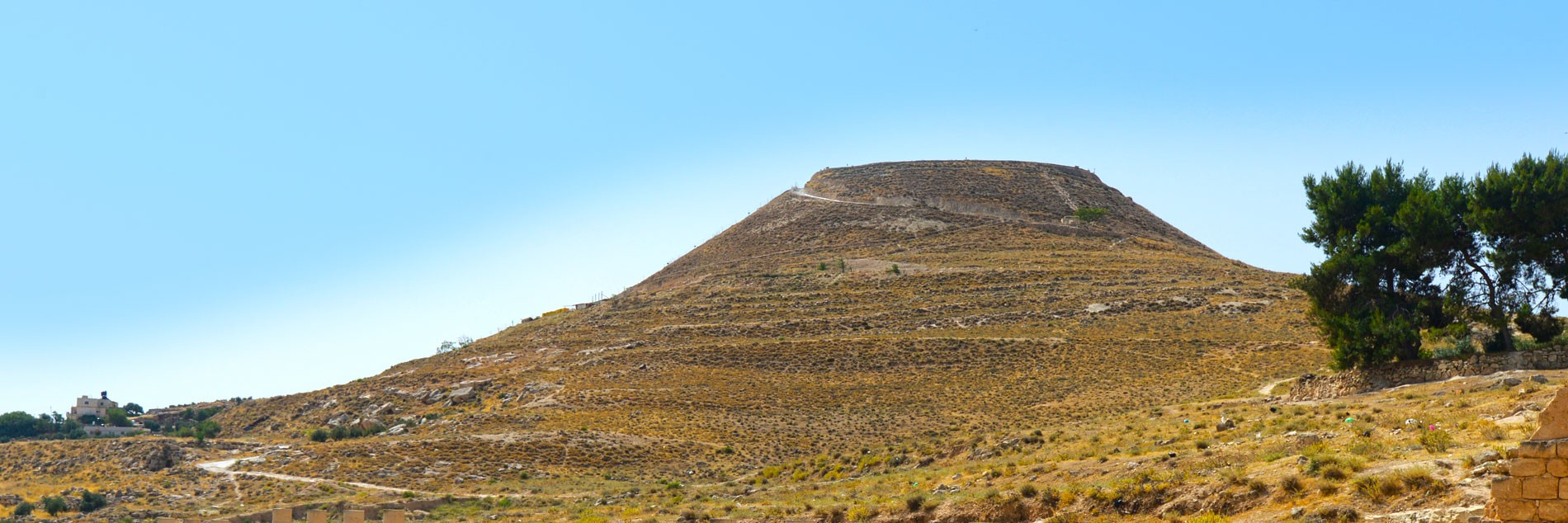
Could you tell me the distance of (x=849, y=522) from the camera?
70.9ft

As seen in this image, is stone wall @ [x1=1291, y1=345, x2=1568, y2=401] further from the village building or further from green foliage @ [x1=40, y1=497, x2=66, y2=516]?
the village building

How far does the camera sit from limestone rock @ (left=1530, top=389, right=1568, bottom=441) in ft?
38.3

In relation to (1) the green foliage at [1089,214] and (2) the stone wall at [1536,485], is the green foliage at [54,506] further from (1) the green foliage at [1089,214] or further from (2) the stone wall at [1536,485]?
(1) the green foliage at [1089,214]

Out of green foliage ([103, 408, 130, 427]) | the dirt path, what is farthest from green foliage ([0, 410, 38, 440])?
the dirt path

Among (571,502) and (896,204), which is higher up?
(896,204)

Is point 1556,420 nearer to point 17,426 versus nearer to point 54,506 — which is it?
point 54,506

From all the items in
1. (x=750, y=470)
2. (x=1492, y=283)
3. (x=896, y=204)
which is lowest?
(x=750, y=470)

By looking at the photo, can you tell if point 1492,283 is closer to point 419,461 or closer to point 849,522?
point 849,522

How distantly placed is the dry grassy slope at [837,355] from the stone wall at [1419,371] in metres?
8.08

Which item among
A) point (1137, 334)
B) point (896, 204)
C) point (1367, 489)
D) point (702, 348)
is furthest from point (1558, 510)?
point (896, 204)

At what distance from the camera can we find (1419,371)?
31.2m

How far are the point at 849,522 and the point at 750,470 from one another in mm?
21065

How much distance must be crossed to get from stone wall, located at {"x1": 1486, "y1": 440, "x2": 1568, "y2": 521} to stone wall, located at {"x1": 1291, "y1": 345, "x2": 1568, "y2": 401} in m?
19.1

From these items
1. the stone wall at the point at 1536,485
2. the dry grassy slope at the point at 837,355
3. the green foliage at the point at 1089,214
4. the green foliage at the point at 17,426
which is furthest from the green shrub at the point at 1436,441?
the green foliage at the point at 1089,214
